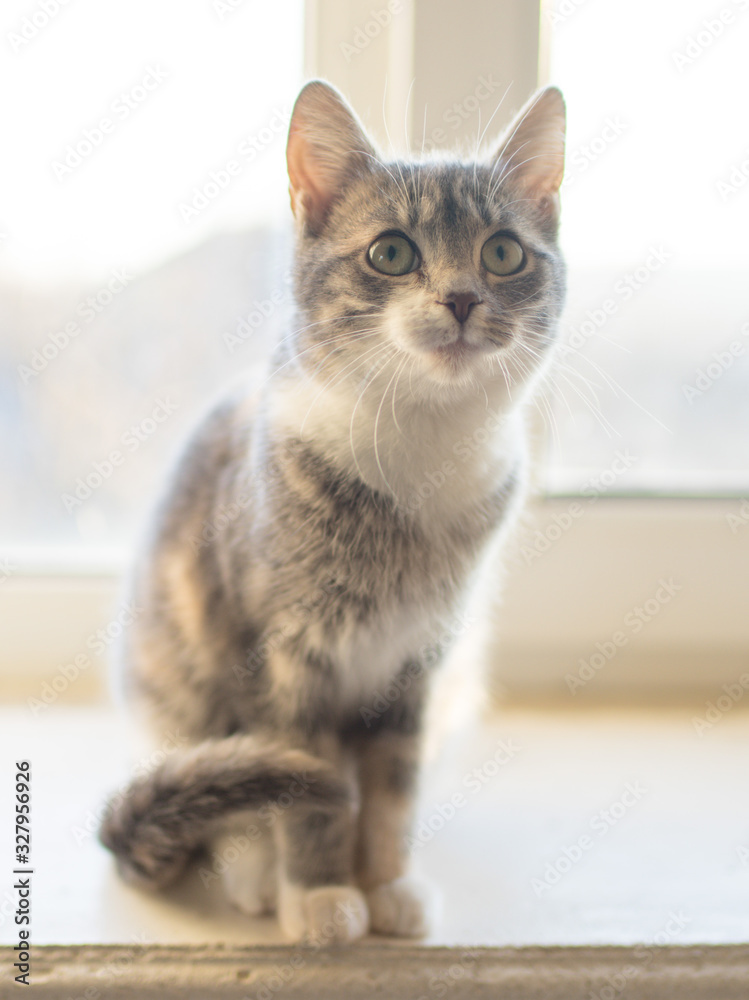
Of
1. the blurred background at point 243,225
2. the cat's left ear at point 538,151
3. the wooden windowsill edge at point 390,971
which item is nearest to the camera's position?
the wooden windowsill edge at point 390,971

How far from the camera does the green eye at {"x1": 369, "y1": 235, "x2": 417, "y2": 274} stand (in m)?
0.91

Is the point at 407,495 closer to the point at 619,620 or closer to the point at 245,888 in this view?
the point at 245,888

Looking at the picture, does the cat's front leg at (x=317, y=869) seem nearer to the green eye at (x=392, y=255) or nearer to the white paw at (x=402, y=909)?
the white paw at (x=402, y=909)

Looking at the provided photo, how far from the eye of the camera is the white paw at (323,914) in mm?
813

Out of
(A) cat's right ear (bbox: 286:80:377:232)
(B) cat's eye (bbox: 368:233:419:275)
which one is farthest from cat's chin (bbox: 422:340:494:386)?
(A) cat's right ear (bbox: 286:80:377:232)

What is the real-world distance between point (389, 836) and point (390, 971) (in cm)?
19

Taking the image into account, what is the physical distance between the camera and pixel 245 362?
143 cm

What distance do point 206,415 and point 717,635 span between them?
3.04ft

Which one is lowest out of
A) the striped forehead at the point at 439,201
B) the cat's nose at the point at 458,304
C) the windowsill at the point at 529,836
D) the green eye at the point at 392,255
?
the windowsill at the point at 529,836

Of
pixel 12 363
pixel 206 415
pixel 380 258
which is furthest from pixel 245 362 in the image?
pixel 380 258

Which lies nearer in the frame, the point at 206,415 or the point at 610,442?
the point at 206,415

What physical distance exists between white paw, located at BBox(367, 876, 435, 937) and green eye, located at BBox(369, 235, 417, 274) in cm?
66

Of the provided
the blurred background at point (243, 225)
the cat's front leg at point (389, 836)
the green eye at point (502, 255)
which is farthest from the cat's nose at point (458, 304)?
the cat's front leg at point (389, 836)

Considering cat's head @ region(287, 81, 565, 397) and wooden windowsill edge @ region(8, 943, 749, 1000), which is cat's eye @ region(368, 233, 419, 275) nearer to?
cat's head @ region(287, 81, 565, 397)
